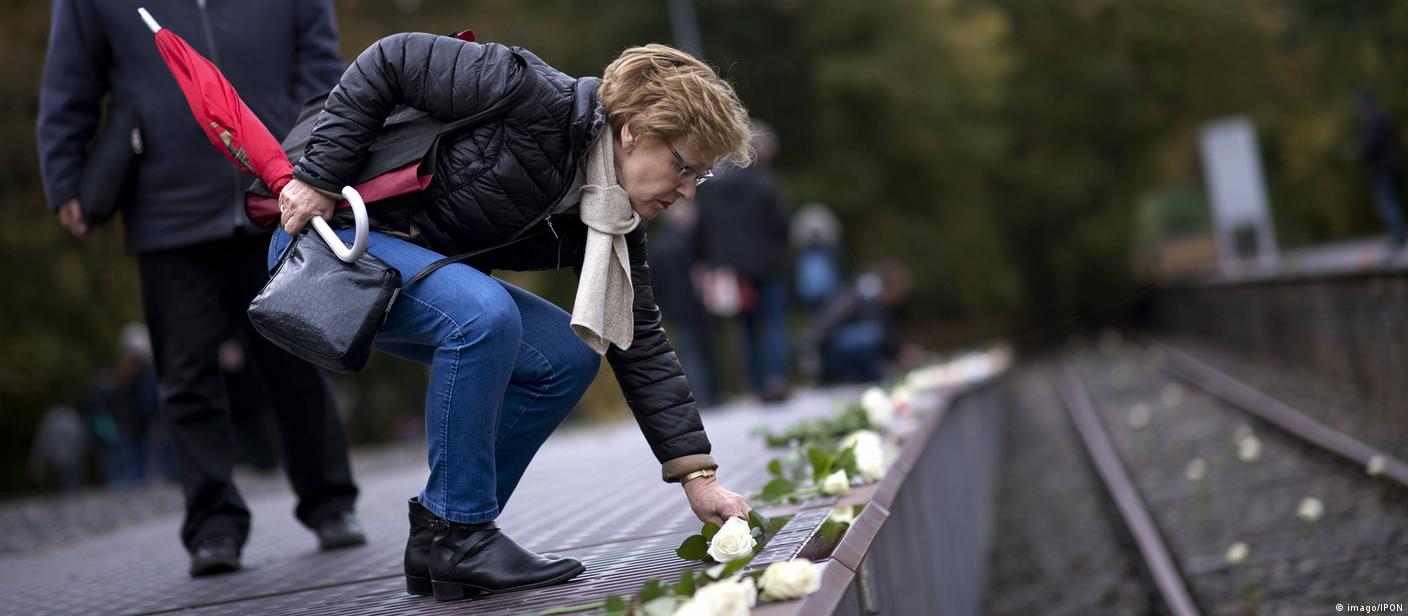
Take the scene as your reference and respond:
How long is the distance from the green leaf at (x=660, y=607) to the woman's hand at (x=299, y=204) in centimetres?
125

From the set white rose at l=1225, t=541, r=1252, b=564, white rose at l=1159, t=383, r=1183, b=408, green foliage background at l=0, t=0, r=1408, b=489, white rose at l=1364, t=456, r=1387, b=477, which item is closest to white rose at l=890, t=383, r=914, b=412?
white rose at l=1225, t=541, r=1252, b=564

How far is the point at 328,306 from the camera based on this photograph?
3.25 meters

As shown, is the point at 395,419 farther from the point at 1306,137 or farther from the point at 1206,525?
the point at 1206,525

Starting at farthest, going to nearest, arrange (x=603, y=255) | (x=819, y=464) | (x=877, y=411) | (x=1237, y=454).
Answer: (x=1237, y=454)
(x=877, y=411)
(x=819, y=464)
(x=603, y=255)

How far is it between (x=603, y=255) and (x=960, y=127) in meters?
32.5

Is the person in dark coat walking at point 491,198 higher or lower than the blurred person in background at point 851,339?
higher

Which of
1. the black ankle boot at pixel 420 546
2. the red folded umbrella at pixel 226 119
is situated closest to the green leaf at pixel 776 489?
the black ankle boot at pixel 420 546

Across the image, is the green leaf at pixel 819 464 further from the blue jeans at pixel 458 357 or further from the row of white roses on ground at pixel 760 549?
the blue jeans at pixel 458 357

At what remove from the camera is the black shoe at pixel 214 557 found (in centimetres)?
465

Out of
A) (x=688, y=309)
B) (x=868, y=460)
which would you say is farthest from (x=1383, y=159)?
(x=868, y=460)

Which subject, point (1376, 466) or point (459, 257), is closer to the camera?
point (459, 257)

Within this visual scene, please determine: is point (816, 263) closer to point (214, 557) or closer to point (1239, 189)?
point (214, 557)

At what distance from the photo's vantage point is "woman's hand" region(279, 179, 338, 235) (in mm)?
3383

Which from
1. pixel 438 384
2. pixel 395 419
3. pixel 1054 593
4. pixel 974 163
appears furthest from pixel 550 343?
pixel 974 163
